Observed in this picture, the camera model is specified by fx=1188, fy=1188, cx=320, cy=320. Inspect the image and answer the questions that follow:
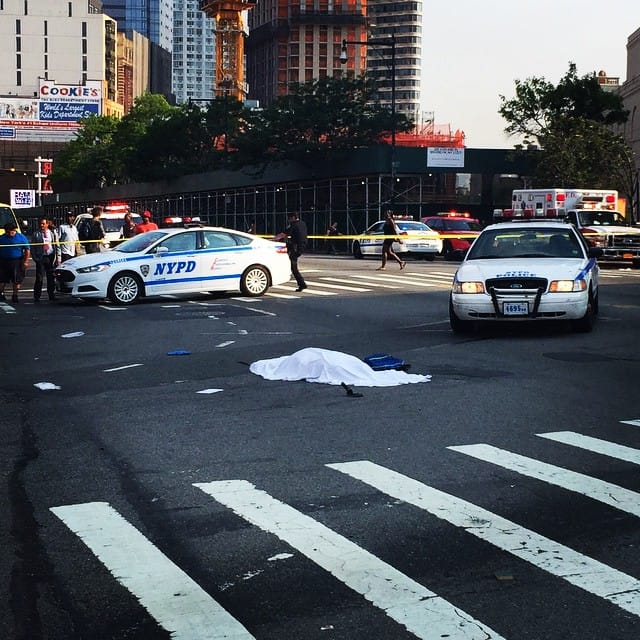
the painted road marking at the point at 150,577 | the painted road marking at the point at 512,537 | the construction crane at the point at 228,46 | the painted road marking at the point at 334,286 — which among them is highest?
the construction crane at the point at 228,46

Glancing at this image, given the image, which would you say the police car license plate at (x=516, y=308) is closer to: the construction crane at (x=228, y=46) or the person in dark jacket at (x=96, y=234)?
the person in dark jacket at (x=96, y=234)

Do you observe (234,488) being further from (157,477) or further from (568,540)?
(568,540)

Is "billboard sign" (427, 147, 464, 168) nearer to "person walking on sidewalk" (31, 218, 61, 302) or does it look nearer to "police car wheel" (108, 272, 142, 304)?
"person walking on sidewalk" (31, 218, 61, 302)

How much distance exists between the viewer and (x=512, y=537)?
20.9 ft

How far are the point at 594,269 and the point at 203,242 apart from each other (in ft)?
30.5

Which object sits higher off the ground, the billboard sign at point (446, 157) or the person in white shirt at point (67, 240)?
the billboard sign at point (446, 157)

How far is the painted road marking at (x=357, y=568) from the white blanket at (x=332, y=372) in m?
4.70

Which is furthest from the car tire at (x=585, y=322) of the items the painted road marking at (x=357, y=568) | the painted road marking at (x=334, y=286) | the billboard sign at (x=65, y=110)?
the billboard sign at (x=65, y=110)

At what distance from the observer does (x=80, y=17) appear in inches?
6949

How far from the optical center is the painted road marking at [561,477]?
7215mm

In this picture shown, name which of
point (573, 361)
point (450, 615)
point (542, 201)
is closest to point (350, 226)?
point (542, 201)

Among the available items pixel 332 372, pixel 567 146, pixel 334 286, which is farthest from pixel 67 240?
pixel 567 146

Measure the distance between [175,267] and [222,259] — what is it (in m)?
1.07

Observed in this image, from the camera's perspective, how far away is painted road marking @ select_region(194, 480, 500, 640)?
498 centimetres
